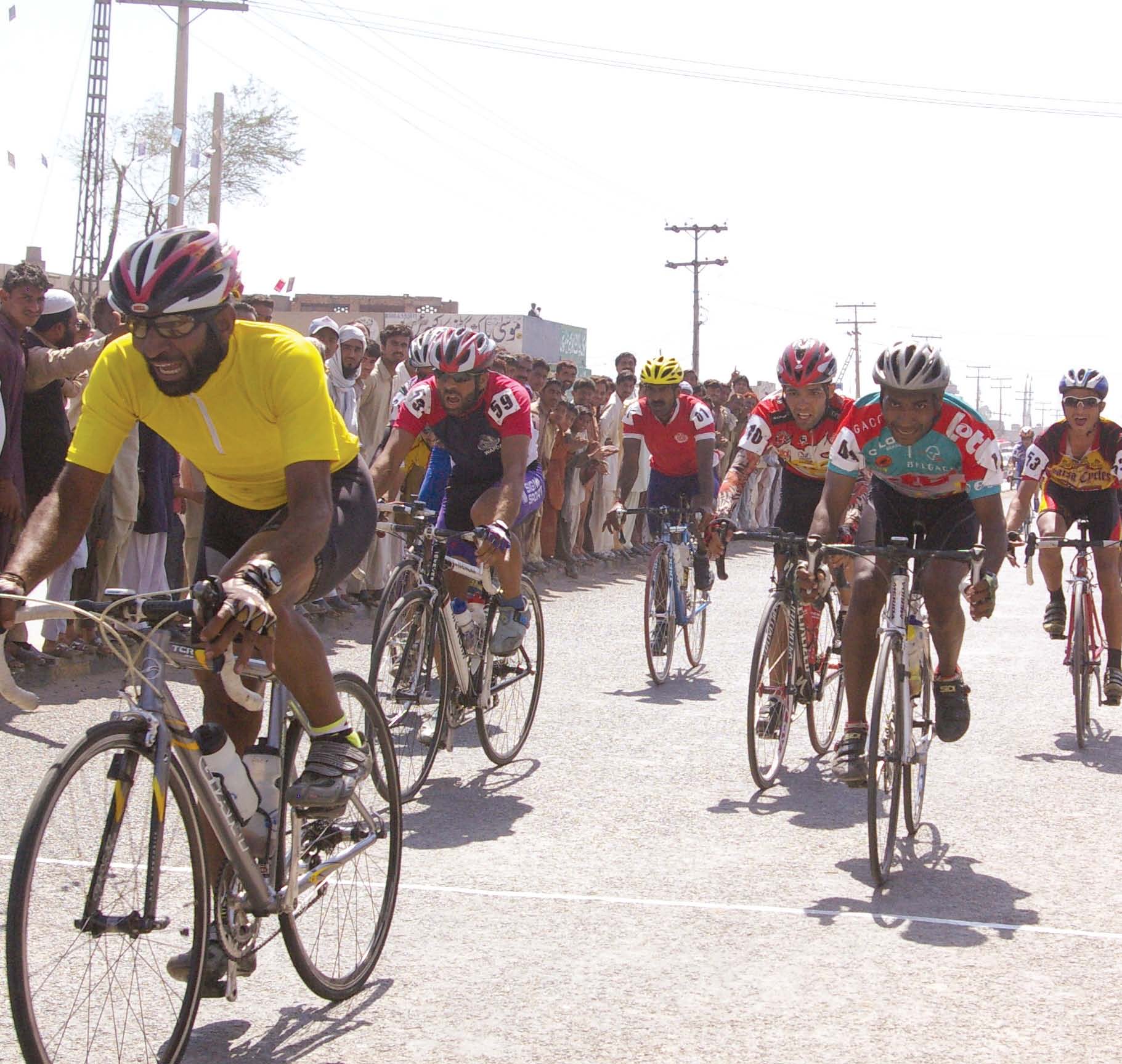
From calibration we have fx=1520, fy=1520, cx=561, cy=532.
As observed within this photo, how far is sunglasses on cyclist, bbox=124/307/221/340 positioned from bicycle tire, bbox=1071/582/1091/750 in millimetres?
6198

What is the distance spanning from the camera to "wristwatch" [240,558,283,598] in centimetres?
351

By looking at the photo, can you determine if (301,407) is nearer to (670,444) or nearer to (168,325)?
(168,325)

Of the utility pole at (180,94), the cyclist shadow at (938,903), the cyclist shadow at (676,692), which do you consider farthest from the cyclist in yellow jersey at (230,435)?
the utility pole at (180,94)

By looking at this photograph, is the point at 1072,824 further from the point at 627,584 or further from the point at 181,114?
the point at 181,114

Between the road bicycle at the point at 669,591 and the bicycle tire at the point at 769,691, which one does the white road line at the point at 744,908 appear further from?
the road bicycle at the point at 669,591

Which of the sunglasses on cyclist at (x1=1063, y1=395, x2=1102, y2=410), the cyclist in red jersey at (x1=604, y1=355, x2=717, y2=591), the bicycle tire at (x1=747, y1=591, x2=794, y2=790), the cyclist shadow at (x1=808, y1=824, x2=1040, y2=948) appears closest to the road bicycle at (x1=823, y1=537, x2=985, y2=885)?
the cyclist shadow at (x1=808, y1=824, x2=1040, y2=948)

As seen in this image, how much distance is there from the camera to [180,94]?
27641 mm

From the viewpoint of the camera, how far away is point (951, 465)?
6703 mm

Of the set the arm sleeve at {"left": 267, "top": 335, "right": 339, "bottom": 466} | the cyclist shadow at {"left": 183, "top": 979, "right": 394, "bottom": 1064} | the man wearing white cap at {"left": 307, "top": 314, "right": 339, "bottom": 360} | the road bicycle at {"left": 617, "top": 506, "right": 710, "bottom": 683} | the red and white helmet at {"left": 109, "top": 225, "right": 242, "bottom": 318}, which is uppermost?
the man wearing white cap at {"left": 307, "top": 314, "right": 339, "bottom": 360}

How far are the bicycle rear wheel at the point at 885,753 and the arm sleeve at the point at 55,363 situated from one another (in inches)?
195

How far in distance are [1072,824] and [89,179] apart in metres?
38.1

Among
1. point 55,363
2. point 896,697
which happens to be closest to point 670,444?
point 55,363

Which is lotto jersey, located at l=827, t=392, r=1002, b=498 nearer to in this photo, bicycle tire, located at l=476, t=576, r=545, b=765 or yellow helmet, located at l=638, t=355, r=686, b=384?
bicycle tire, located at l=476, t=576, r=545, b=765

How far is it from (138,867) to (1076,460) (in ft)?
25.2
